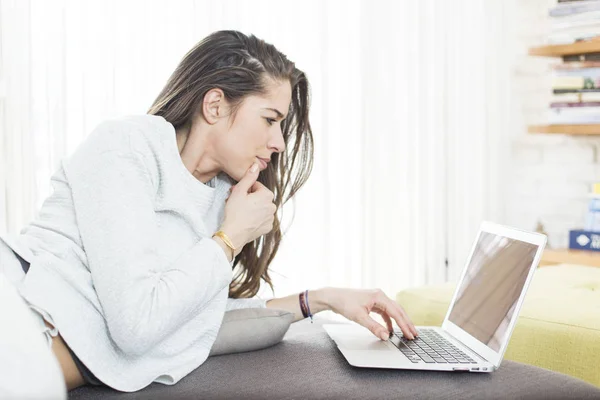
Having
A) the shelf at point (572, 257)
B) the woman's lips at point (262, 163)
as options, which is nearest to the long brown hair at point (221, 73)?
the woman's lips at point (262, 163)

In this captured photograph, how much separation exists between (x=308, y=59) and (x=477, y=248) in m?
1.51

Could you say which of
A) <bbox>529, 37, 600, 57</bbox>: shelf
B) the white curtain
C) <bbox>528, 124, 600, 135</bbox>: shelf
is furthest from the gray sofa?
<bbox>529, 37, 600, 57</bbox>: shelf

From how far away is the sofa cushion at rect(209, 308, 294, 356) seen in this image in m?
1.49

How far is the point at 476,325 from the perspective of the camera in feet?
4.94

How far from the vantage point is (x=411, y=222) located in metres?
3.42

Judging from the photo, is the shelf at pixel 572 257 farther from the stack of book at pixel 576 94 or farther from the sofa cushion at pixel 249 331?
the sofa cushion at pixel 249 331

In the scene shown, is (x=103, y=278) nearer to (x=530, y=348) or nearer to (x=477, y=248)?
(x=477, y=248)

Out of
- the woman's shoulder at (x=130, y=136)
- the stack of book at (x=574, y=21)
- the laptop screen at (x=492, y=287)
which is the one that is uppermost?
the stack of book at (x=574, y=21)

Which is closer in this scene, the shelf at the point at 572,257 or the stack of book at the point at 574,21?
the shelf at the point at 572,257

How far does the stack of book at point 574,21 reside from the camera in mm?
3193

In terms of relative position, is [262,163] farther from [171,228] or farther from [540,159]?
[540,159]

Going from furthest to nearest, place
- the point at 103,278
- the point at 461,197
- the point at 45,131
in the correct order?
the point at 461,197 < the point at 45,131 < the point at 103,278

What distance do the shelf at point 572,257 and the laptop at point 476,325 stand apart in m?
1.54

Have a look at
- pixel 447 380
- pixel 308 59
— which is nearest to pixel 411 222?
pixel 308 59
